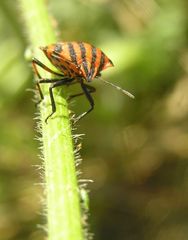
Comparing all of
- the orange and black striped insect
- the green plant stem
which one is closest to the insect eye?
the orange and black striped insect

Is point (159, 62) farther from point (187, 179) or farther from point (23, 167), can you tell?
point (23, 167)

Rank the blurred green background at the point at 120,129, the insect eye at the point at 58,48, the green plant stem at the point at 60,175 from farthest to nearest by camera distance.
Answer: the blurred green background at the point at 120,129 < the insect eye at the point at 58,48 < the green plant stem at the point at 60,175

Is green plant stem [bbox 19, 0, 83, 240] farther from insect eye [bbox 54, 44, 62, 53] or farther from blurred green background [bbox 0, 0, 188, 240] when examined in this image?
blurred green background [bbox 0, 0, 188, 240]

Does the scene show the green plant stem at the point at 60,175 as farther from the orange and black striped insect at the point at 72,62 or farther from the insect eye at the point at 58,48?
the insect eye at the point at 58,48

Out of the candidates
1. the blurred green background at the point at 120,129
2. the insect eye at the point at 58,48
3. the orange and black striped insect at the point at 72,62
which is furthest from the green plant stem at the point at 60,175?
the blurred green background at the point at 120,129

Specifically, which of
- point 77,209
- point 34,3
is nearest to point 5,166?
point 34,3

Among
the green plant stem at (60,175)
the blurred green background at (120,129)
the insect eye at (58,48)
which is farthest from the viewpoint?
the blurred green background at (120,129)
